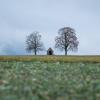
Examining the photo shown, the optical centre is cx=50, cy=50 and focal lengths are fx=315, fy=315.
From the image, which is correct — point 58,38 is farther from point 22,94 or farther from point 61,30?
point 22,94

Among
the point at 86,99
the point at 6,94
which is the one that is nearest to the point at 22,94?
the point at 6,94

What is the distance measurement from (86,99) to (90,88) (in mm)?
2042

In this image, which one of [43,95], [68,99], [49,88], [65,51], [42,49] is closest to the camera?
[68,99]

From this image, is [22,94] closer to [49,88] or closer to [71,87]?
[49,88]

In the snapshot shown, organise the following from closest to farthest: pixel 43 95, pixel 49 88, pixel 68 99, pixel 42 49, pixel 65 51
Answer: pixel 68 99 < pixel 43 95 < pixel 49 88 < pixel 65 51 < pixel 42 49

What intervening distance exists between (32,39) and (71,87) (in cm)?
10205

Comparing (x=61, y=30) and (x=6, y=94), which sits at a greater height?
(x=61, y=30)

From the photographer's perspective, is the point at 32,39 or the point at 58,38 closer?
the point at 58,38

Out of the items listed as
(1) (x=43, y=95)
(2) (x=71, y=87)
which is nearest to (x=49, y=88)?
(2) (x=71, y=87)

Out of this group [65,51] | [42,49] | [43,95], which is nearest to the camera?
[43,95]

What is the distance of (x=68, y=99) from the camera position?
830 centimetres

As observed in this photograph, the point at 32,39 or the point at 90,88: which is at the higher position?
the point at 32,39

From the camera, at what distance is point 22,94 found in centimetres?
905

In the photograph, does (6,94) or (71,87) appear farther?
(71,87)
